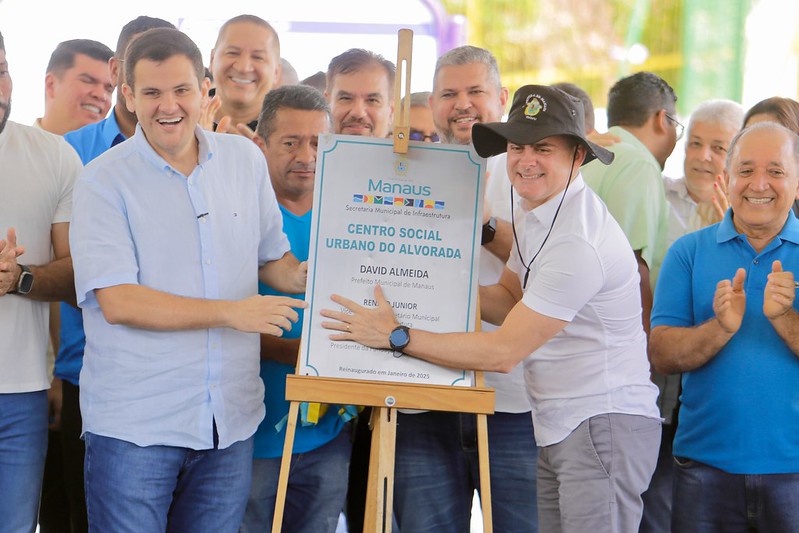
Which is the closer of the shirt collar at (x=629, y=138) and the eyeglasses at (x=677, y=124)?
the shirt collar at (x=629, y=138)

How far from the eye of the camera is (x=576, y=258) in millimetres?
2350

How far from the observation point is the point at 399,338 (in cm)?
247

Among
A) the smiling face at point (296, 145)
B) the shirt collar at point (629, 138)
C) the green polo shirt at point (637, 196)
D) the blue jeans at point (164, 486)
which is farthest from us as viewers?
the shirt collar at point (629, 138)

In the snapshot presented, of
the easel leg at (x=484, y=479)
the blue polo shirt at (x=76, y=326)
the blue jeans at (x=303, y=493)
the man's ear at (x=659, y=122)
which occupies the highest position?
the man's ear at (x=659, y=122)

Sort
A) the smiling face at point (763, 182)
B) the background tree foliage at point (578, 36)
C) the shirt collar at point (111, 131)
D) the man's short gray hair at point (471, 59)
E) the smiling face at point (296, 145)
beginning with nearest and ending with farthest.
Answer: the smiling face at point (763, 182)
the smiling face at point (296, 145)
the shirt collar at point (111, 131)
the man's short gray hair at point (471, 59)
the background tree foliage at point (578, 36)

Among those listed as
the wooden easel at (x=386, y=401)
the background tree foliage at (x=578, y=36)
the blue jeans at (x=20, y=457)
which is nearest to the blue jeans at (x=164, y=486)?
the wooden easel at (x=386, y=401)

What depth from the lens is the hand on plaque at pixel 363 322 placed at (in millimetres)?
2496

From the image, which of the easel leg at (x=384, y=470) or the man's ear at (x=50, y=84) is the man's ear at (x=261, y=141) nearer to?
the easel leg at (x=384, y=470)

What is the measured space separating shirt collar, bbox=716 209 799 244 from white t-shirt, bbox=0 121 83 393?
194cm

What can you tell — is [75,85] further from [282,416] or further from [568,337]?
[568,337]

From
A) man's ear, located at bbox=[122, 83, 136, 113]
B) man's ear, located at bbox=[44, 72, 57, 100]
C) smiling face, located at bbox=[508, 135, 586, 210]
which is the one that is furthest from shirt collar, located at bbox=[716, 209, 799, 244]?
man's ear, located at bbox=[44, 72, 57, 100]

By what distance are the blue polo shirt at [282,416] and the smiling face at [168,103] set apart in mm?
552

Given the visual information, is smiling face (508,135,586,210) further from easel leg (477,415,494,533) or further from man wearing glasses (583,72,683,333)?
man wearing glasses (583,72,683,333)

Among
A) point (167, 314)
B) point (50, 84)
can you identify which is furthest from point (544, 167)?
point (50, 84)
